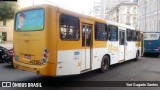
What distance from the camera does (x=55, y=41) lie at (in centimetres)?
796

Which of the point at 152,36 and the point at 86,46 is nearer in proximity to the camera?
the point at 86,46

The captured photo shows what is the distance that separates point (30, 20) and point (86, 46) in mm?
2755

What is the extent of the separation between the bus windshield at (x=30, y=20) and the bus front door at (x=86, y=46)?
7.05ft

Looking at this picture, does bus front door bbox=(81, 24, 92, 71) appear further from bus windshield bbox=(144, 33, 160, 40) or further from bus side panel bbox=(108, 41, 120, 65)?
bus windshield bbox=(144, 33, 160, 40)

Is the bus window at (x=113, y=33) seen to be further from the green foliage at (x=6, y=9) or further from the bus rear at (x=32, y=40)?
the green foliage at (x=6, y=9)

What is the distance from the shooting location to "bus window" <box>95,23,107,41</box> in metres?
11.0

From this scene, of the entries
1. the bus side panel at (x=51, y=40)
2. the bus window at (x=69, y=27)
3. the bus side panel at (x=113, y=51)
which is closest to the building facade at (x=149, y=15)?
the bus side panel at (x=113, y=51)

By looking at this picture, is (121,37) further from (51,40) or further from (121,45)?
(51,40)

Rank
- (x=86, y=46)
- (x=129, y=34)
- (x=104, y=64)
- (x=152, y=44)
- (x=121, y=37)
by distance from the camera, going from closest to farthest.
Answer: (x=86, y=46) < (x=104, y=64) < (x=121, y=37) < (x=129, y=34) < (x=152, y=44)

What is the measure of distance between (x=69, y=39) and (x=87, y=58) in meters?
1.70

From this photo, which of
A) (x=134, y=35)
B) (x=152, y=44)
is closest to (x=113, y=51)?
(x=134, y=35)

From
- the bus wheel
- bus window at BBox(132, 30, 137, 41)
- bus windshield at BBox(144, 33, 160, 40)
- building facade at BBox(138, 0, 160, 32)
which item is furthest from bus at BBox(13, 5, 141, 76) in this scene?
building facade at BBox(138, 0, 160, 32)

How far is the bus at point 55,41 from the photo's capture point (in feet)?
26.0

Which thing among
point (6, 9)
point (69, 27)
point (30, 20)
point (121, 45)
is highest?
point (6, 9)
